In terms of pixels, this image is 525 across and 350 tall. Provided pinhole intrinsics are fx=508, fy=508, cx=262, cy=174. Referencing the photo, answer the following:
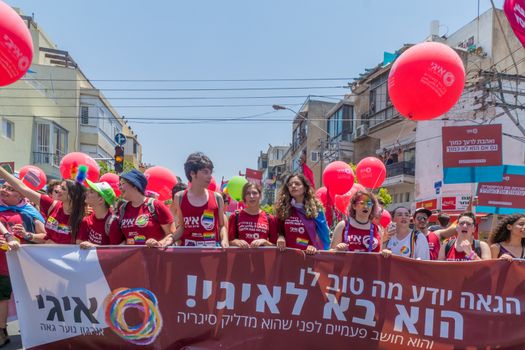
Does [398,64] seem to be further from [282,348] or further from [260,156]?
[260,156]

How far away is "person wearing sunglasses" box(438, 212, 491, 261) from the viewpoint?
5312 mm

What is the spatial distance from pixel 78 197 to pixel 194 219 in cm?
129

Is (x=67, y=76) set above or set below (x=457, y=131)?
above

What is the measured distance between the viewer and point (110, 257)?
468cm

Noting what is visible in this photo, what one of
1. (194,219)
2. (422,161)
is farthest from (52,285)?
(422,161)

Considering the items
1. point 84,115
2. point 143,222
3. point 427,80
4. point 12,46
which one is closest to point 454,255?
point 427,80

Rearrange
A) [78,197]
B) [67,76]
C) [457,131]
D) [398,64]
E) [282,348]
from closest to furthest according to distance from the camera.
Result: [282,348] → [78,197] → [398,64] → [457,131] → [67,76]

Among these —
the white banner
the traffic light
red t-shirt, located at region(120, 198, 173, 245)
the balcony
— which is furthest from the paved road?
the balcony

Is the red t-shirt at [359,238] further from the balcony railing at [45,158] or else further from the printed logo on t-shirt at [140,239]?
the balcony railing at [45,158]

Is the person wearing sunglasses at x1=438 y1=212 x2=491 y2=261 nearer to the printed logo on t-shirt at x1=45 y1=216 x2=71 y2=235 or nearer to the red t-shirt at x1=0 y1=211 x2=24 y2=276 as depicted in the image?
the printed logo on t-shirt at x1=45 y1=216 x2=71 y2=235

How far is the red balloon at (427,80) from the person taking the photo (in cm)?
686

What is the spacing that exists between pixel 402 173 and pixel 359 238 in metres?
24.8

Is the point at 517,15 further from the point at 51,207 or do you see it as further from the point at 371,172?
the point at 51,207

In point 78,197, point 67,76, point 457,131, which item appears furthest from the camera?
point 67,76
